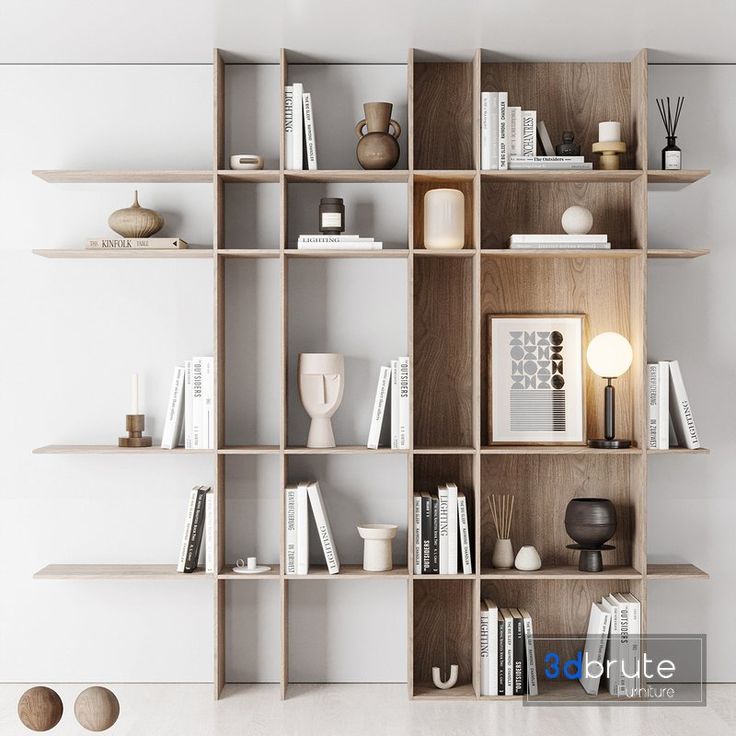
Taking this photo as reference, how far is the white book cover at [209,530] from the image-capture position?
3.46m

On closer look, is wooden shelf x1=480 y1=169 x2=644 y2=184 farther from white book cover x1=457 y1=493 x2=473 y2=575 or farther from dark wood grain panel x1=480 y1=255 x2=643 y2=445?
white book cover x1=457 y1=493 x2=473 y2=575

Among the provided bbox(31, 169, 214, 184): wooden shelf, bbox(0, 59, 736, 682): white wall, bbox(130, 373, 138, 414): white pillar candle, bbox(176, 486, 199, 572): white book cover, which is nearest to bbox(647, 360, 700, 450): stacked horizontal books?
bbox(0, 59, 736, 682): white wall

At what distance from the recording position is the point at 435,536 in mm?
3439

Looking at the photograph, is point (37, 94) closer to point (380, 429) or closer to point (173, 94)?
point (173, 94)

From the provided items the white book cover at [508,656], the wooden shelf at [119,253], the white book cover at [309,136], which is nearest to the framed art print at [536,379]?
the white book cover at [508,656]

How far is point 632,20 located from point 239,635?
9.13ft

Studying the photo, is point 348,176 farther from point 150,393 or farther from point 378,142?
point 150,393

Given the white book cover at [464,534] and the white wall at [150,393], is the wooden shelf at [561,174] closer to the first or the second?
the white wall at [150,393]

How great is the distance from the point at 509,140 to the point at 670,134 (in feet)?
2.21

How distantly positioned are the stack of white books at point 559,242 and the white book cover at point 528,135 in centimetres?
33

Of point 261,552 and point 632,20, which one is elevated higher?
point 632,20

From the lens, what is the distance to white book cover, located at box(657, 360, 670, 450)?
345 centimetres

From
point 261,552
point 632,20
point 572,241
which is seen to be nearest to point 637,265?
point 572,241

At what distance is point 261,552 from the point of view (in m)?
3.67
